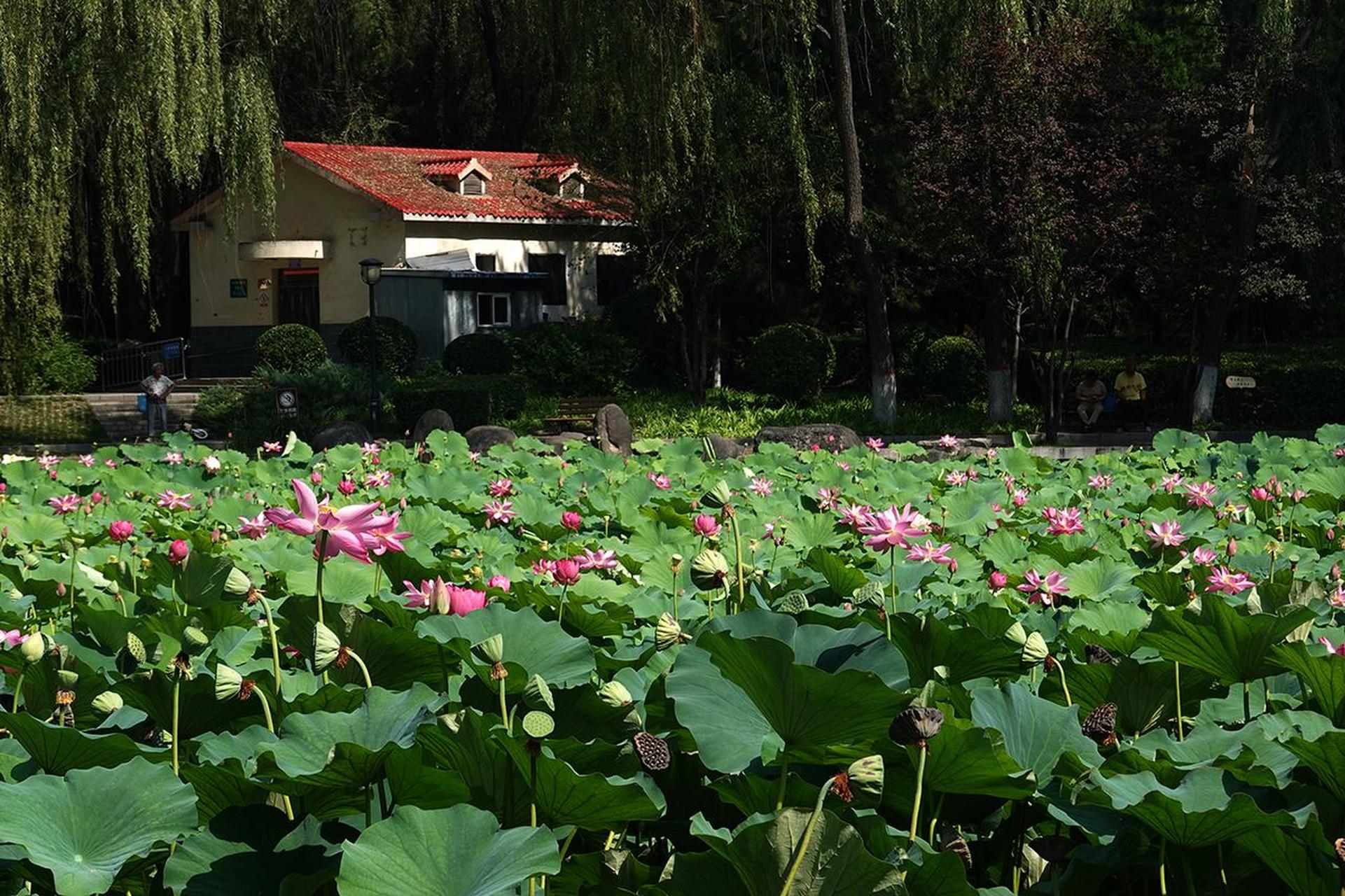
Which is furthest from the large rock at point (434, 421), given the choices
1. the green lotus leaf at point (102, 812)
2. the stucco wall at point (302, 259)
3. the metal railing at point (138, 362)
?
the metal railing at point (138, 362)

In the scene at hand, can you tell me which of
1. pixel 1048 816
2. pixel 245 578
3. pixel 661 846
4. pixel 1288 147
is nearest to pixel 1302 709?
pixel 1048 816

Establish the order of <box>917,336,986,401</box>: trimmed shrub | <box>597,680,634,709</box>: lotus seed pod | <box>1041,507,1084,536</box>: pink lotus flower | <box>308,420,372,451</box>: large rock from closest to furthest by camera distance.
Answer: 1. <box>597,680,634,709</box>: lotus seed pod
2. <box>1041,507,1084,536</box>: pink lotus flower
3. <box>308,420,372,451</box>: large rock
4. <box>917,336,986,401</box>: trimmed shrub

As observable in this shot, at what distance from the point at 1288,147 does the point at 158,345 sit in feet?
74.0

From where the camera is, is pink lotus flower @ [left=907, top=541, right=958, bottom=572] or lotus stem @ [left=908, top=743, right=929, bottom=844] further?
pink lotus flower @ [left=907, top=541, right=958, bottom=572]

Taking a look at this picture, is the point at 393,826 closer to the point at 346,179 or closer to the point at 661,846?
the point at 661,846

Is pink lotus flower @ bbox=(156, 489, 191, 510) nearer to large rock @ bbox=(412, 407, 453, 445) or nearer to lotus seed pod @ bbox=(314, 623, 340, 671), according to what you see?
lotus seed pod @ bbox=(314, 623, 340, 671)

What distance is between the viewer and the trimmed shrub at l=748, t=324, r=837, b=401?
25.0 m

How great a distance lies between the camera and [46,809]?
1.43 m

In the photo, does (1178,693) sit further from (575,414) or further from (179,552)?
(575,414)

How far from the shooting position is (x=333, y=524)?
1991 mm

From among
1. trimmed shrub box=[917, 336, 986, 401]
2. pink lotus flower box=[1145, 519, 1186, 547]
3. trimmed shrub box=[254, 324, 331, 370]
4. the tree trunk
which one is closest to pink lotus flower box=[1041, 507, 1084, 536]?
pink lotus flower box=[1145, 519, 1186, 547]

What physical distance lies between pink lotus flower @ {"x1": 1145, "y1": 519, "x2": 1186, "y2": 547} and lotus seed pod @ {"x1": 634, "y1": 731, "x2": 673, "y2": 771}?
2.42 metres

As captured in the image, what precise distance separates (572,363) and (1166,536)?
76.0 feet

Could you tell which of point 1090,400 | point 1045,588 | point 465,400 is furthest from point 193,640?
point 1090,400
